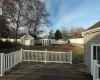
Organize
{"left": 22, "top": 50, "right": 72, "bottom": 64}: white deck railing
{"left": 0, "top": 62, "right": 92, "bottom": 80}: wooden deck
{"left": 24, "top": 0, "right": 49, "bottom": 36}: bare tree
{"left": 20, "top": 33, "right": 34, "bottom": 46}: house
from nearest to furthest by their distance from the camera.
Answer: {"left": 0, "top": 62, "right": 92, "bottom": 80}: wooden deck < {"left": 22, "top": 50, "right": 72, "bottom": 64}: white deck railing < {"left": 24, "top": 0, "right": 49, "bottom": 36}: bare tree < {"left": 20, "top": 33, "right": 34, "bottom": 46}: house

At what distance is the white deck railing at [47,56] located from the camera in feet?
43.9

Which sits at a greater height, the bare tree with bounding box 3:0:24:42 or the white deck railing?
the bare tree with bounding box 3:0:24:42

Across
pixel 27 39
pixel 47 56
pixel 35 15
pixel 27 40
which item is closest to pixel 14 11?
pixel 35 15

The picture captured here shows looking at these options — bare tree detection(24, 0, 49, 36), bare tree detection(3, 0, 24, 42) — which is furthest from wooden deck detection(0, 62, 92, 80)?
bare tree detection(24, 0, 49, 36)

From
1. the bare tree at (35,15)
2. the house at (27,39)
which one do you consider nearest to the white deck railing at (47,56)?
the bare tree at (35,15)

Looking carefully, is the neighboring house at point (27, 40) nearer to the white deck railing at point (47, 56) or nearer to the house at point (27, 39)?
→ the house at point (27, 39)

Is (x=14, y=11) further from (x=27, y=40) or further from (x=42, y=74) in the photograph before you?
(x=42, y=74)

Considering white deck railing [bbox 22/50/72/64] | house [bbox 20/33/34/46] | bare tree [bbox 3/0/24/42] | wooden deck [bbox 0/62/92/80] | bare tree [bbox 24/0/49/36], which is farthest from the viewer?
house [bbox 20/33/34/46]

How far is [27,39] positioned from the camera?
4494 centimetres

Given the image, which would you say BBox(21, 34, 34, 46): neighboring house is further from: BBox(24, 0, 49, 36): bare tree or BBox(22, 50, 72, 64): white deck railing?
BBox(22, 50, 72, 64): white deck railing

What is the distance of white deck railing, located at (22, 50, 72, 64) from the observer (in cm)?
1339

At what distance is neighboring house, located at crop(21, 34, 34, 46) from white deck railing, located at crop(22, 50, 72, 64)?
31.3 m

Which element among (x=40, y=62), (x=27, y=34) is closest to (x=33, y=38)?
(x=27, y=34)

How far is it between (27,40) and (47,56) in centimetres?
3202
